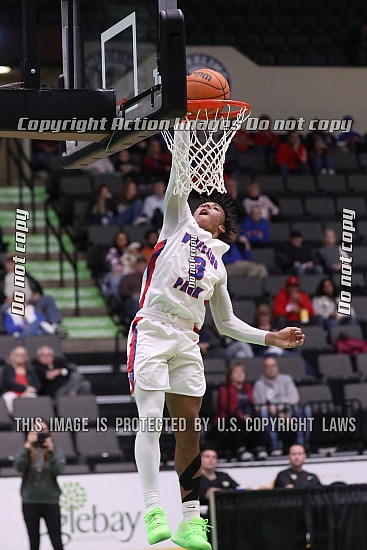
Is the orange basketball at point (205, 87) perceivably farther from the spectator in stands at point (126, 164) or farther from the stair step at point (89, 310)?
the spectator in stands at point (126, 164)

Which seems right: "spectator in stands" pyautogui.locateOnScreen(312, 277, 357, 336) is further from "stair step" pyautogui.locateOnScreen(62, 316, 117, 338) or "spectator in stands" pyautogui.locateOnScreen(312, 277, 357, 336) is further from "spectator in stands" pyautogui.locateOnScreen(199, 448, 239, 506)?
"spectator in stands" pyautogui.locateOnScreen(199, 448, 239, 506)

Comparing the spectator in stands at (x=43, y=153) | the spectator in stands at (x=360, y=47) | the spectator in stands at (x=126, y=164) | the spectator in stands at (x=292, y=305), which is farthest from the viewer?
the spectator in stands at (x=360, y=47)

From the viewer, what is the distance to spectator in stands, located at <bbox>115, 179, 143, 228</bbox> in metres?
15.1

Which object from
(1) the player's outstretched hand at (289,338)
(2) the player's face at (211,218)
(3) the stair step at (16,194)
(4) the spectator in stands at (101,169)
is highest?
(4) the spectator in stands at (101,169)

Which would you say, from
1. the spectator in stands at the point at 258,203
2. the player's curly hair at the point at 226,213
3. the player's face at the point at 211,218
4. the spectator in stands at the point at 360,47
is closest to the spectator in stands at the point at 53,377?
the spectator in stands at the point at 258,203

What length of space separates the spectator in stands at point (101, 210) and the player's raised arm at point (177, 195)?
911 centimetres

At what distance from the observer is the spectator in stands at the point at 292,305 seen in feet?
45.1

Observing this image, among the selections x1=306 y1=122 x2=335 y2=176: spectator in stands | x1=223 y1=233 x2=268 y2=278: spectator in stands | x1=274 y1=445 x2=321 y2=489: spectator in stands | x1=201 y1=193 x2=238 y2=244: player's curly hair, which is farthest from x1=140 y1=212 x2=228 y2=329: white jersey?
x1=306 y1=122 x2=335 y2=176: spectator in stands

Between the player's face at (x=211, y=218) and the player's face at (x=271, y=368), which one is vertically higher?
the player's face at (x=211, y=218)

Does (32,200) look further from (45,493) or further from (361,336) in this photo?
(45,493)

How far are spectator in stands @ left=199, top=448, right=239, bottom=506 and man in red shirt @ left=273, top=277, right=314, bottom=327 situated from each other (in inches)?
113

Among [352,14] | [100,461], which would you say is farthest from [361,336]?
[352,14]

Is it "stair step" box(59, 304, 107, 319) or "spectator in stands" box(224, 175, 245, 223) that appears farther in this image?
"spectator in stands" box(224, 175, 245, 223)

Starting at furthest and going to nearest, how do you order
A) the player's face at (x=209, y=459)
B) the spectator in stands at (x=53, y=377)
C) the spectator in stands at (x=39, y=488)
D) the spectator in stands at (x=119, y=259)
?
1. the spectator in stands at (x=119, y=259)
2. the spectator in stands at (x=53, y=377)
3. the player's face at (x=209, y=459)
4. the spectator in stands at (x=39, y=488)
